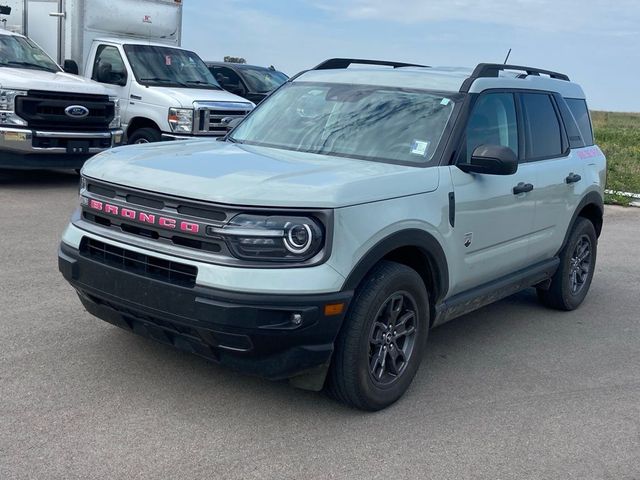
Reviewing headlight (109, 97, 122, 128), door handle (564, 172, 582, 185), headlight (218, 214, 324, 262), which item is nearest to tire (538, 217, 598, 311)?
door handle (564, 172, 582, 185)

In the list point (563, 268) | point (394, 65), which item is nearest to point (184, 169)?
point (394, 65)

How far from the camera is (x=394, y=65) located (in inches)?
248

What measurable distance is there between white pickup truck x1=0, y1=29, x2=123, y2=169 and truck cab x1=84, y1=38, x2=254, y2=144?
0.61 meters

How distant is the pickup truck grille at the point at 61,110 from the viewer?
10.6m

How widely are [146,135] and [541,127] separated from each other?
7707 millimetres

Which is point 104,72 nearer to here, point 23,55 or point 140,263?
point 23,55

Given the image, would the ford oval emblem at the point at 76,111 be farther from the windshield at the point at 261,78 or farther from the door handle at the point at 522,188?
the door handle at the point at 522,188

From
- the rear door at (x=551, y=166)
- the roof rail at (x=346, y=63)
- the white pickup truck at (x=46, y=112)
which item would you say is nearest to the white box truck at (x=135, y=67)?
the white pickup truck at (x=46, y=112)

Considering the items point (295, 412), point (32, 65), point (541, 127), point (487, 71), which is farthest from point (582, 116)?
point (32, 65)

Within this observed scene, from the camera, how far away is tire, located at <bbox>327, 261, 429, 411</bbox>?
162 inches

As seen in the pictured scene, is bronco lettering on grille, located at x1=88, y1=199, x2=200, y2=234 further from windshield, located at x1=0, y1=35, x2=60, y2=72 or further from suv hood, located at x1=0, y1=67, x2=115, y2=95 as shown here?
windshield, located at x1=0, y1=35, x2=60, y2=72

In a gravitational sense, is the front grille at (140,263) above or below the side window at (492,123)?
below

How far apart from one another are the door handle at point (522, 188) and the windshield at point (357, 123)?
0.74 m

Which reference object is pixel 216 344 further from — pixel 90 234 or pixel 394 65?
Result: pixel 394 65
